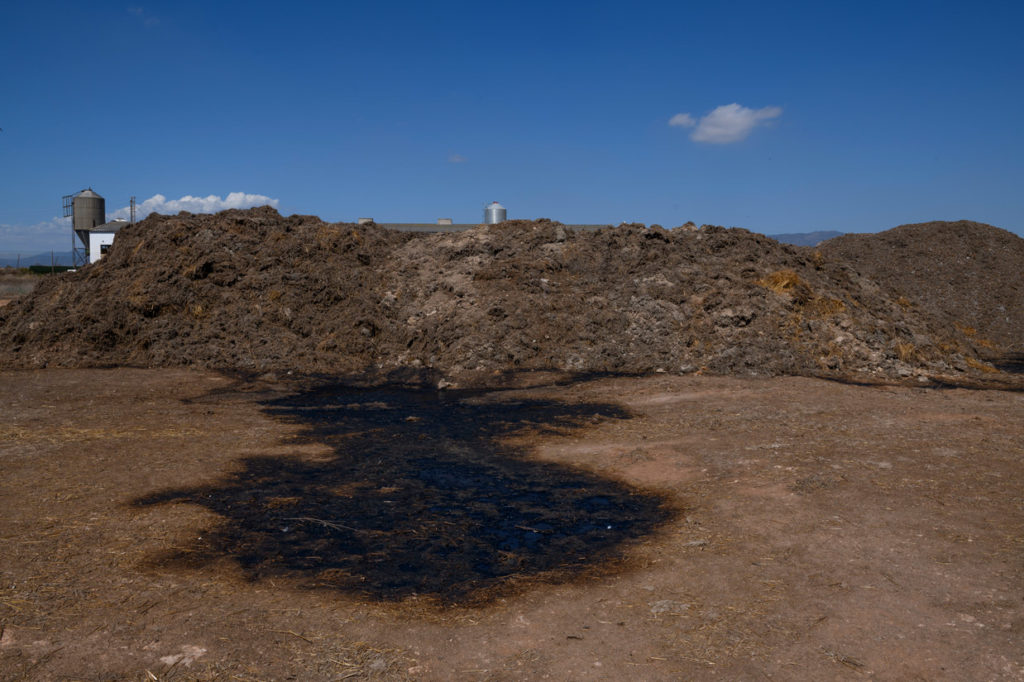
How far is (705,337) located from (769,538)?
1030 cm

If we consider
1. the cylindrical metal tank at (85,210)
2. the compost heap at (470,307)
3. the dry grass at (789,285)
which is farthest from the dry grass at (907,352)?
the cylindrical metal tank at (85,210)

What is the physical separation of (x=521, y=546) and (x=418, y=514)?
1.31m

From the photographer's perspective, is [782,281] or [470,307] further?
[470,307]

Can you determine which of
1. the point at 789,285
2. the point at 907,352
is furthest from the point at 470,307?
the point at 907,352

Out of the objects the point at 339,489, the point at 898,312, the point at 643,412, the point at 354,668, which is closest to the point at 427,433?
the point at 339,489

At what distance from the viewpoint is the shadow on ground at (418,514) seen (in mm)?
5367

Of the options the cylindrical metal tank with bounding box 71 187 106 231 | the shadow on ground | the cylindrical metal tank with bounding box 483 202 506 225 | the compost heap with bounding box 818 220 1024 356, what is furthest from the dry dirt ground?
the cylindrical metal tank with bounding box 71 187 106 231

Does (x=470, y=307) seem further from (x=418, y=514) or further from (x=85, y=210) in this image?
(x=85, y=210)

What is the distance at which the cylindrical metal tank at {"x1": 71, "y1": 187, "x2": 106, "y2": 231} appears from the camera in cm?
4331

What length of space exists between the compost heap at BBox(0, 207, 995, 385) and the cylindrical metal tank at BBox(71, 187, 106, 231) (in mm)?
27415

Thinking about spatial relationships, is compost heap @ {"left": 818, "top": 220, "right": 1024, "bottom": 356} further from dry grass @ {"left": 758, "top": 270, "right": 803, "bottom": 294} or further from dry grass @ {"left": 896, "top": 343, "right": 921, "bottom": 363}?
dry grass @ {"left": 758, "top": 270, "right": 803, "bottom": 294}

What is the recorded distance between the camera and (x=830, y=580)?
498cm

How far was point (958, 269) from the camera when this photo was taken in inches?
1006

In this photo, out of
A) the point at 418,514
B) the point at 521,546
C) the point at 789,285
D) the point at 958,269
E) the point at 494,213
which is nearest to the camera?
the point at 521,546
